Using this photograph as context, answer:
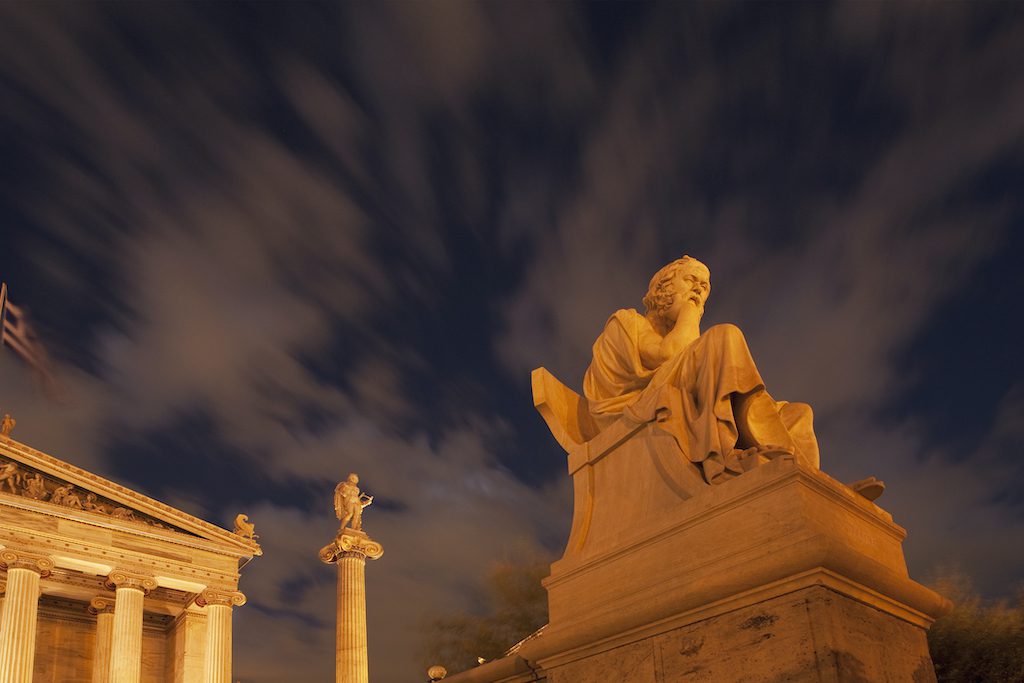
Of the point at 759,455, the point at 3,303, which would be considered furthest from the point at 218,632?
the point at 759,455

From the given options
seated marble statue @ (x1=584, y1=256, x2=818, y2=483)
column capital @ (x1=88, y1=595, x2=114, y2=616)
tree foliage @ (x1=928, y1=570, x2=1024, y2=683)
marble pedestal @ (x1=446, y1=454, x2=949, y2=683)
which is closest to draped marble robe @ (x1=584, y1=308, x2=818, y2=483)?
seated marble statue @ (x1=584, y1=256, x2=818, y2=483)

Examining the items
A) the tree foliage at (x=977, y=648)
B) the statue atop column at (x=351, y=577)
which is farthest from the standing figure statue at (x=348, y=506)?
the tree foliage at (x=977, y=648)

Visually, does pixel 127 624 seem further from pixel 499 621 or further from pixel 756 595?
pixel 756 595

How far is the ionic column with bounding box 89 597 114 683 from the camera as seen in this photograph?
1032 inches

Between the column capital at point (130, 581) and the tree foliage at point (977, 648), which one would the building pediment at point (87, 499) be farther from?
the tree foliage at point (977, 648)

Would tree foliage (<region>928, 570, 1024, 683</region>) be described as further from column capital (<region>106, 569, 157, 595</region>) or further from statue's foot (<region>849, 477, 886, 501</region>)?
column capital (<region>106, 569, 157, 595</region>)

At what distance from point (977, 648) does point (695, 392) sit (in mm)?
16647

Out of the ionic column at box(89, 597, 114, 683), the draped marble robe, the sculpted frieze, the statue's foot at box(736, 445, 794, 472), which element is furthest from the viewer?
the ionic column at box(89, 597, 114, 683)

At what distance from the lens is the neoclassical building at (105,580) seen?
953 inches

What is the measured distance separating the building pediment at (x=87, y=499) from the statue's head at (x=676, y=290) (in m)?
24.1

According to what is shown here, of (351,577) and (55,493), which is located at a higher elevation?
(55,493)

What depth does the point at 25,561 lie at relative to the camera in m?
24.0

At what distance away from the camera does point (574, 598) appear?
4930 mm

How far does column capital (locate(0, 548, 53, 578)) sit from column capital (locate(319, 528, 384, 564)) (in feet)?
24.1
